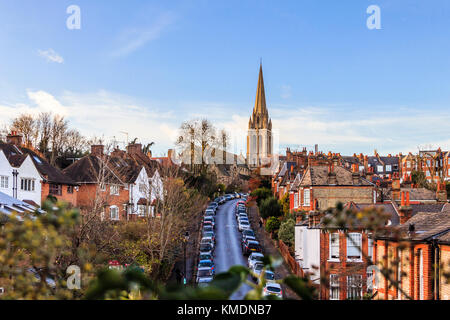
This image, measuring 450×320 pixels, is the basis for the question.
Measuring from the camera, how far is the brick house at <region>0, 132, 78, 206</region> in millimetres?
37594

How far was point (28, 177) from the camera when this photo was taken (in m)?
39.7

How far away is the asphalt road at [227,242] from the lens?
38500 mm

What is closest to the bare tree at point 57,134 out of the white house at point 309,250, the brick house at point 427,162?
the white house at point 309,250

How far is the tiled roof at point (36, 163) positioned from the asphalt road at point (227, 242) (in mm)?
16262

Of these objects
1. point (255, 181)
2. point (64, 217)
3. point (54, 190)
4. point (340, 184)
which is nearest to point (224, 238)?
point (340, 184)

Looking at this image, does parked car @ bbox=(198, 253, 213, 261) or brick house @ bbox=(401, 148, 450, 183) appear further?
brick house @ bbox=(401, 148, 450, 183)

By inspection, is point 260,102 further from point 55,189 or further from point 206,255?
point 206,255

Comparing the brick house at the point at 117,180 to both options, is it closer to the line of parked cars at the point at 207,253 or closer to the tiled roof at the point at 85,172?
the tiled roof at the point at 85,172

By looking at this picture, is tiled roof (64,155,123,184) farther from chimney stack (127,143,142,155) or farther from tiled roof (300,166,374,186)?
tiled roof (300,166,374,186)

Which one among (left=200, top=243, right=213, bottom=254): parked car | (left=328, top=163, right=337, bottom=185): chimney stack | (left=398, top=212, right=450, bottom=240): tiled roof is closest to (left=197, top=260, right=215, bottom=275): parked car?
(left=200, top=243, right=213, bottom=254): parked car

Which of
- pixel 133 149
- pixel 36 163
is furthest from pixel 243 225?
pixel 36 163

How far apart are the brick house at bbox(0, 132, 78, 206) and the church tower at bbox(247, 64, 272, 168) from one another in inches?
4844

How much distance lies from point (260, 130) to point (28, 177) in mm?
131672
